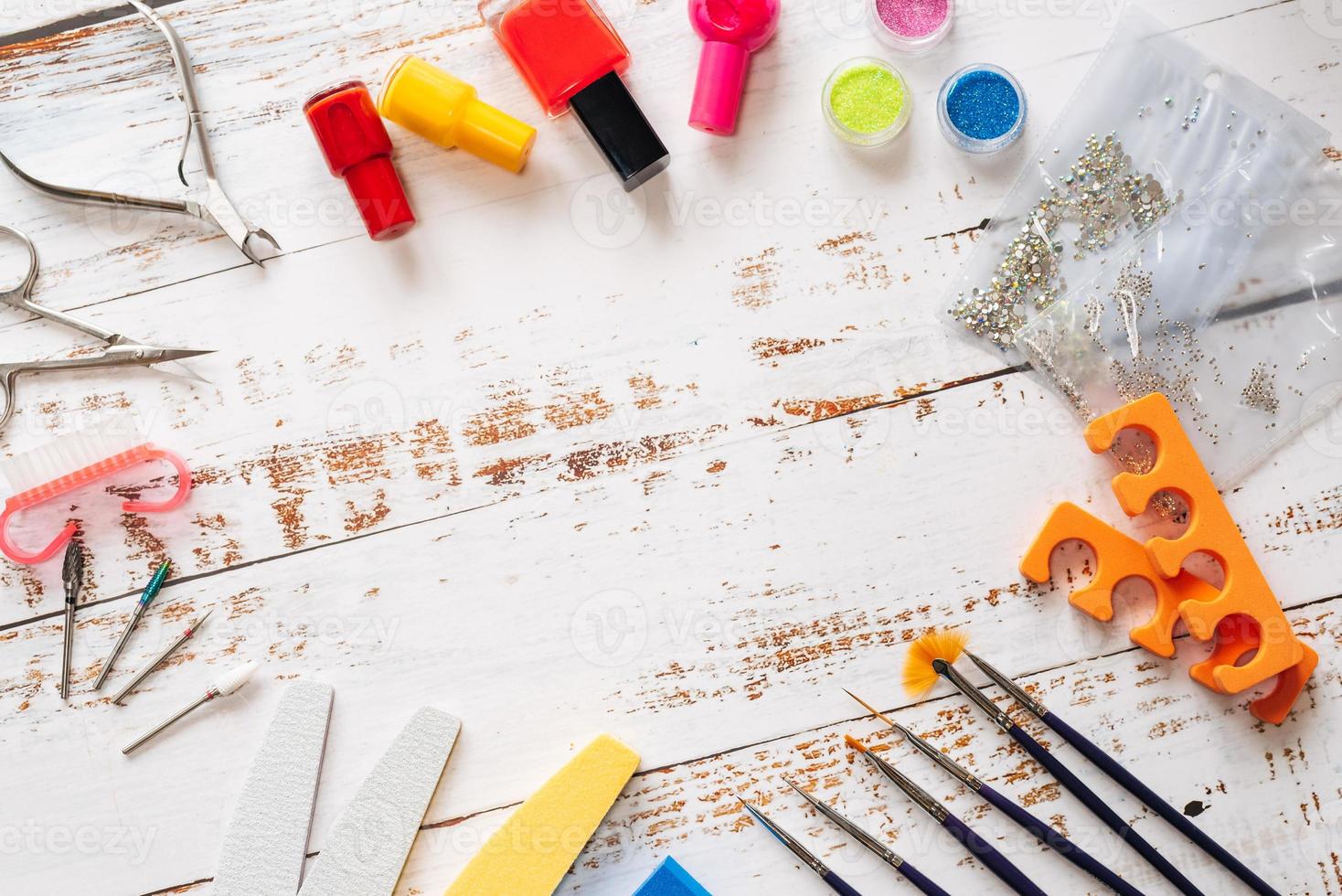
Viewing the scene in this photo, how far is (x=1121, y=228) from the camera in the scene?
0.85m

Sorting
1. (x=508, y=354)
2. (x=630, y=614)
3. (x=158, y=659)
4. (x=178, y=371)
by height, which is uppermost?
(x=178, y=371)

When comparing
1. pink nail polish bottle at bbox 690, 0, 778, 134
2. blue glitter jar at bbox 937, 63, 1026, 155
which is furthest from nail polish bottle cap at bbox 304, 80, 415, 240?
blue glitter jar at bbox 937, 63, 1026, 155

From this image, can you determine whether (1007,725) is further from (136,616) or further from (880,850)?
(136,616)

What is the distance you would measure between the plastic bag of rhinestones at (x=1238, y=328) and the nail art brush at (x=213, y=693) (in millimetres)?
793

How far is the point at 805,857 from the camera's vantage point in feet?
2.67

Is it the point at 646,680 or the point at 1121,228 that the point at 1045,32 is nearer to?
the point at 1121,228

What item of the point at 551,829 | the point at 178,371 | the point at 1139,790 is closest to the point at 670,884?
the point at 551,829

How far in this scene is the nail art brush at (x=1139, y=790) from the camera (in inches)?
32.2

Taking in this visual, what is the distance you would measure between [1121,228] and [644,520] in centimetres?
53

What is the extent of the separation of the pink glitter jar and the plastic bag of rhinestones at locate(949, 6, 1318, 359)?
6.0 inches

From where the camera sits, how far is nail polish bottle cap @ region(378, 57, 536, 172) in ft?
2.65

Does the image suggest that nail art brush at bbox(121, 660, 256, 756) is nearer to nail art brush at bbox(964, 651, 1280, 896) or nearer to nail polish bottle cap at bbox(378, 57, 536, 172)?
nail polish bottle cap at bbox(378, 57, 536, 172)

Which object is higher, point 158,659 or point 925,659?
point 158,659

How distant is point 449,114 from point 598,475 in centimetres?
36
